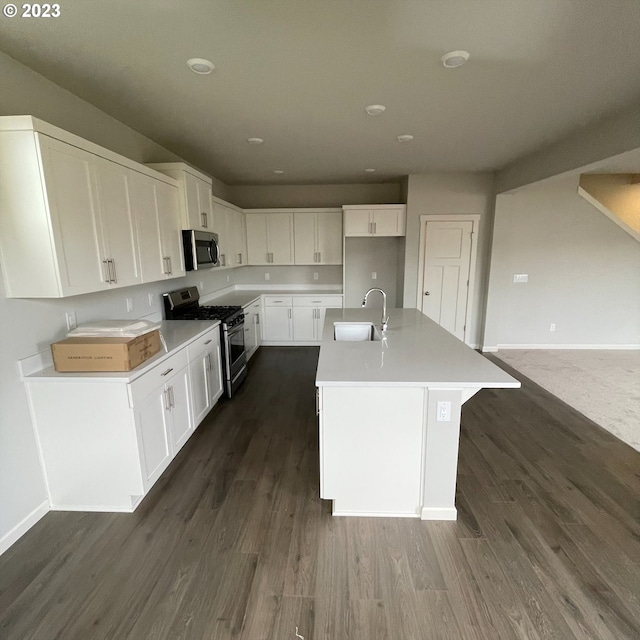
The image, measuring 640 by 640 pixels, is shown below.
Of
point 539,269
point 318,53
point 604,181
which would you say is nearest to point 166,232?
point 318,53

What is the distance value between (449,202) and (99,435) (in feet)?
16.6

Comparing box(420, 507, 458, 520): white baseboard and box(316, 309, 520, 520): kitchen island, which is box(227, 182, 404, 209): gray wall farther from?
box(420, 507, 458, 520): white baseboard

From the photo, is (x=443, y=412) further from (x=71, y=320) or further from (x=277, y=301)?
(x=277, y=301)

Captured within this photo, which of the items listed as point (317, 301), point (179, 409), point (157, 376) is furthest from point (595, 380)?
point (157, 376)

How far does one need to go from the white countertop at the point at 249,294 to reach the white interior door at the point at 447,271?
146cm

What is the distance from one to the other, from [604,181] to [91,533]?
7.43m

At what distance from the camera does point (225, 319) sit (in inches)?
140

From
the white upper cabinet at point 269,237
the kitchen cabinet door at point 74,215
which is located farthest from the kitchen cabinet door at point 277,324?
the kitchen cabinet door at point 74,215

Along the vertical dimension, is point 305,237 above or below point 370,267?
above

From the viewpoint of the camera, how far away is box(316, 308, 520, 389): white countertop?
188cm

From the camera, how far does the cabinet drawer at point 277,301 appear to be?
18.2ft

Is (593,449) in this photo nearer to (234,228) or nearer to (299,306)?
(299,306)

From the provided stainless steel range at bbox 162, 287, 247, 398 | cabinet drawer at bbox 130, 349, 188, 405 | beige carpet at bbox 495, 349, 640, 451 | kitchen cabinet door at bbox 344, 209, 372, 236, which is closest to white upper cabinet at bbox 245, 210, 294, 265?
kitchen cabinet door at bbox 344, 209, 372, 236

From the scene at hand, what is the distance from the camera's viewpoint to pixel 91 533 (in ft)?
6.56
